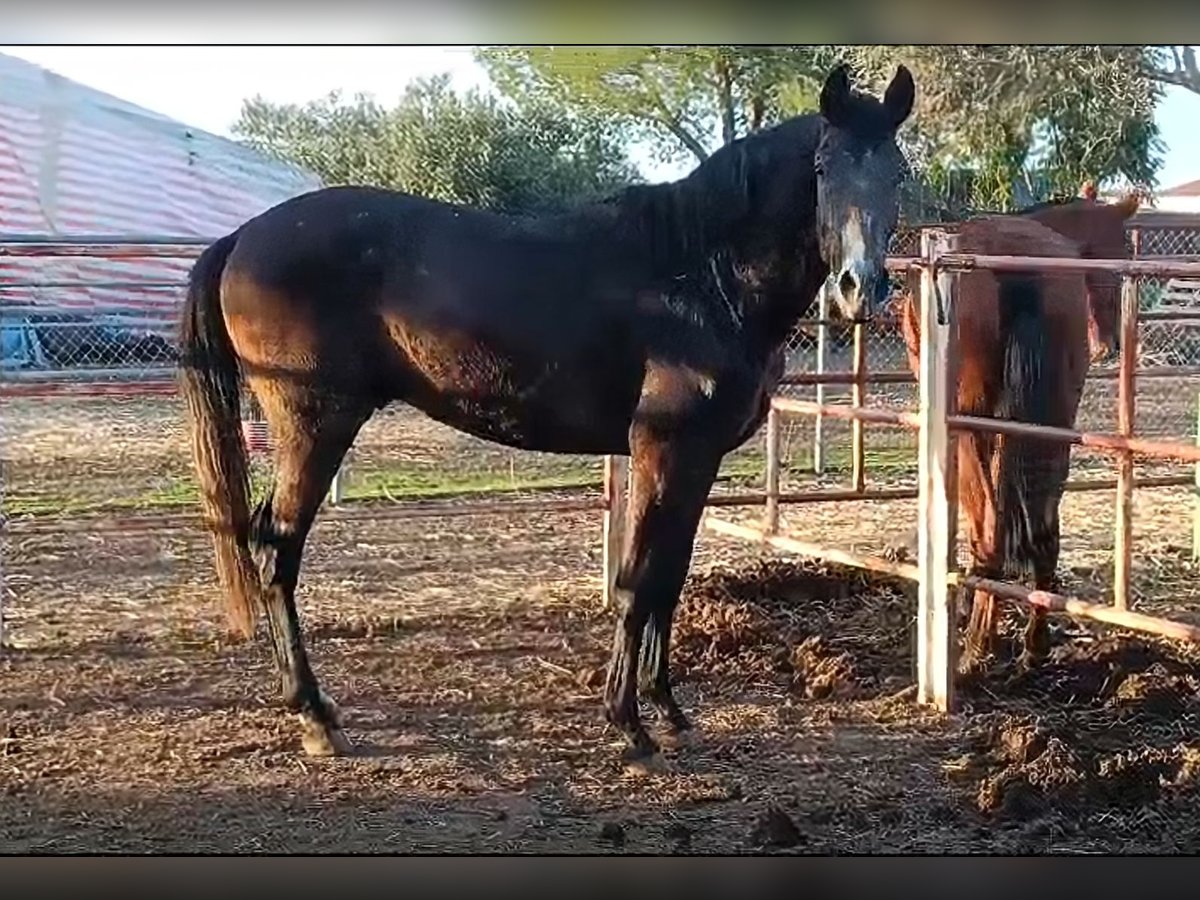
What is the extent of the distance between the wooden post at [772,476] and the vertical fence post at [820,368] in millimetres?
93

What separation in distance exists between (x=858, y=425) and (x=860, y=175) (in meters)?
0.65

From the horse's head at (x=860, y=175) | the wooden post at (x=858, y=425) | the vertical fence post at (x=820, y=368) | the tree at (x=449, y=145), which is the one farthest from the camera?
the wooden post at (x=858, y=425)

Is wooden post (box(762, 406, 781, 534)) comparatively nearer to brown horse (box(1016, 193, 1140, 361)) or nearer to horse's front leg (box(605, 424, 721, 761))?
horse's front leg (box(605, 424, 721, 761))

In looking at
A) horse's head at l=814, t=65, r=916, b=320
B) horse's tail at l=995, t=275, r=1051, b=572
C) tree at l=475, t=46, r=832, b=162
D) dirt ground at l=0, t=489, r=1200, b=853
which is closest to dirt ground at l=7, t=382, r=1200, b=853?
dirt ground at l=0, t=489, r=1200, b=853

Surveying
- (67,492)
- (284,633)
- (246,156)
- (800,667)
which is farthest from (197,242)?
(800,667)

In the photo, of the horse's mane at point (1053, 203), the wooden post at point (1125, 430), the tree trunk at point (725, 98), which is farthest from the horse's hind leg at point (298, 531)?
the wooden post at point (1125, 430)

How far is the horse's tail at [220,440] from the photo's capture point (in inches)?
115

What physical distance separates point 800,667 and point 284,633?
1.12 meters

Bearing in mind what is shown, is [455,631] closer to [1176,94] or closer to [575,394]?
[575,394]

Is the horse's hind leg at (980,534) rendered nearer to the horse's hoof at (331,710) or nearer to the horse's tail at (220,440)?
the horse's hoof at (331,710)

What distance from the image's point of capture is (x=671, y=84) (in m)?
2.84

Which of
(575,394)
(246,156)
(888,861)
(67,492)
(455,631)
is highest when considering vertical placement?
(246,156)

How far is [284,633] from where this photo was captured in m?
2.96

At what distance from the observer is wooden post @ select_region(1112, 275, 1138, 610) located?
3.01 metres
